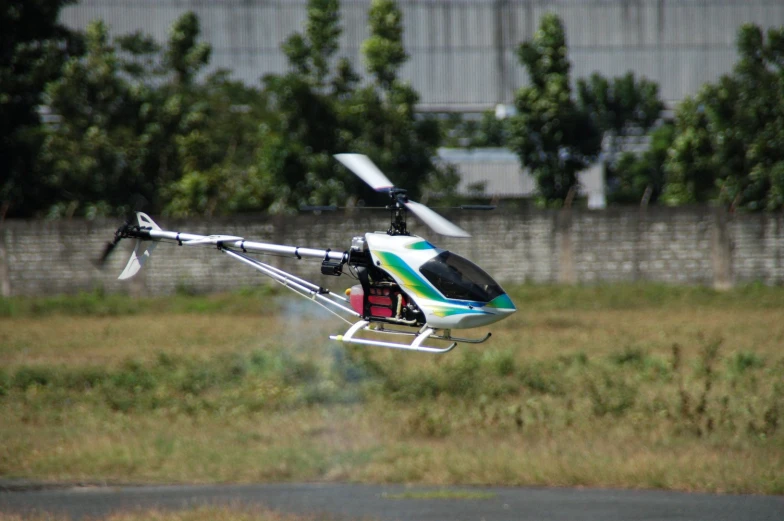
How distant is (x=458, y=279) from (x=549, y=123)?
34.9m

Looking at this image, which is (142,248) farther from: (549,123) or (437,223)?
(549,123)

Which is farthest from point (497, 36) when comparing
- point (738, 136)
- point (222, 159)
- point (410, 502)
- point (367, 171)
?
point (367, 171)

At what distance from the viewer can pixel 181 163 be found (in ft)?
148

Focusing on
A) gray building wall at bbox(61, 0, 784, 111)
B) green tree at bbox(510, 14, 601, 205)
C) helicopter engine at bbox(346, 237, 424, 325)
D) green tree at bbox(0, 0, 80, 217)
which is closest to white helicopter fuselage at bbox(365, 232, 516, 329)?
helicopter engine at bbox(346, 237, 424, 325)

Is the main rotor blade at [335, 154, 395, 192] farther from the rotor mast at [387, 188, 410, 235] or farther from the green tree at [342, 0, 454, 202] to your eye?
the green tree at [342, 0, 454, 202]

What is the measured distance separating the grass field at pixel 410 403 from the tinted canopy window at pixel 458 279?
8789 millimetres

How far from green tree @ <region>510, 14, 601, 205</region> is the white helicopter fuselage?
33.6 m

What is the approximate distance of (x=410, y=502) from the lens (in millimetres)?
21422

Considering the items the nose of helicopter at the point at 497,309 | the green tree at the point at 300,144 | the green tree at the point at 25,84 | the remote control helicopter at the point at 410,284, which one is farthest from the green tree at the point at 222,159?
the nose of helicopter at the point at 497,309

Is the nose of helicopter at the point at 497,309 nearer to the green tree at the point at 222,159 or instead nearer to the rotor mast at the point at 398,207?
the rotor mast at the point at 398,207

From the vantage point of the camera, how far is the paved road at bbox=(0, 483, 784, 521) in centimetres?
2028

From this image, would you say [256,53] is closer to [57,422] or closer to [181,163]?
[181,163]

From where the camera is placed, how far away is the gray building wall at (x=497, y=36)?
201ft

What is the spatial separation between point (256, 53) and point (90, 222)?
27628 mm
